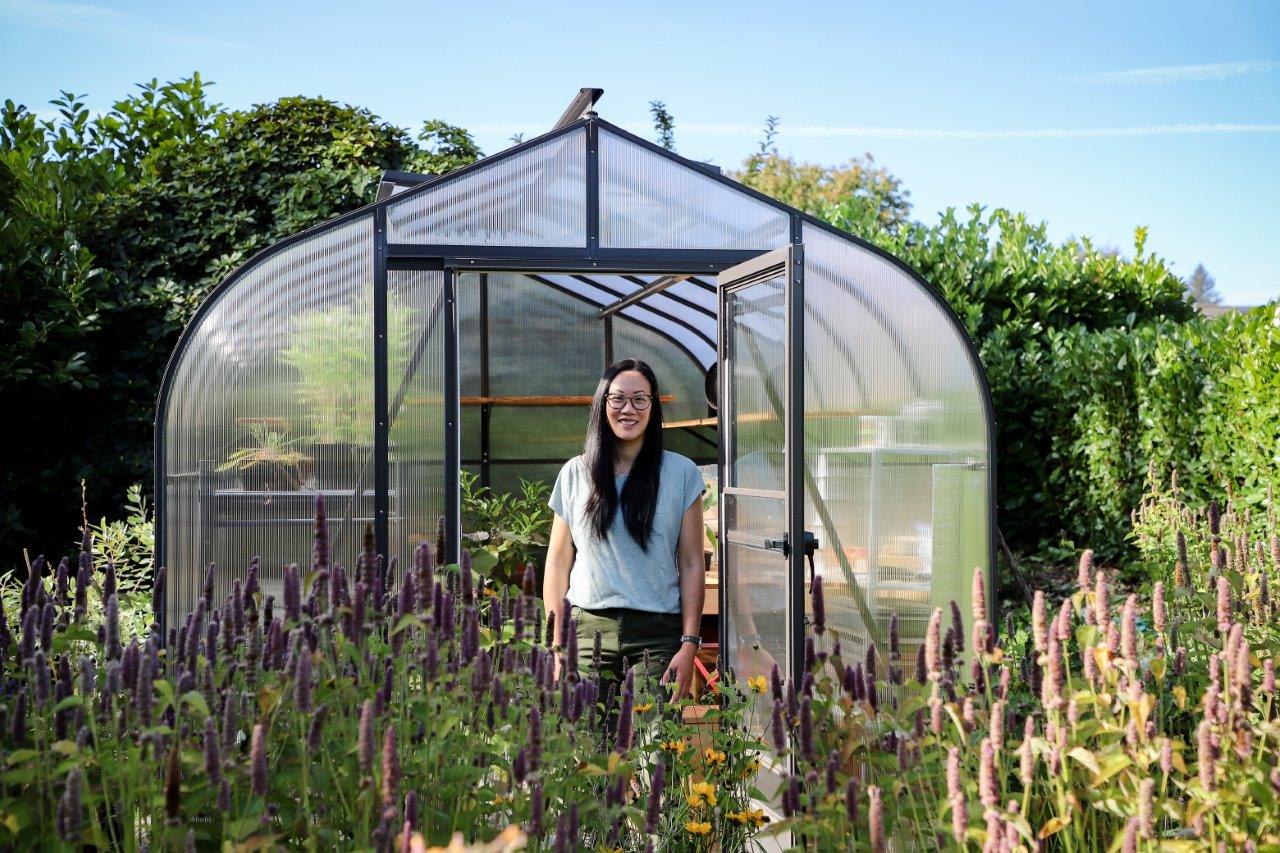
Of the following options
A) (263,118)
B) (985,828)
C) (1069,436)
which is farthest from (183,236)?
(985,828)

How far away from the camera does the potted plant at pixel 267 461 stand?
5.09 meters

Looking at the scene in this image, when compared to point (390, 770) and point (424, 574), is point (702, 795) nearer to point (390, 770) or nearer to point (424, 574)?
point (424, 574)

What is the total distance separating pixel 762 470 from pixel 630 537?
1.23 m

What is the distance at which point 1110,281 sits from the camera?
8961 millimetres

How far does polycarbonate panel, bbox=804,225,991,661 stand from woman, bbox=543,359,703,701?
1.33 meters

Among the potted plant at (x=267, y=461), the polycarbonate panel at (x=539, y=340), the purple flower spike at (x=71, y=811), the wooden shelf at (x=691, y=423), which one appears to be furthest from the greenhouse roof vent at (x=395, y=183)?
the purple flower spike at (x=71, y=811)

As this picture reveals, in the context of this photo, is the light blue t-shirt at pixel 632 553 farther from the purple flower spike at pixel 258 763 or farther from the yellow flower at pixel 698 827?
the purple flower spike at pixel 258 763

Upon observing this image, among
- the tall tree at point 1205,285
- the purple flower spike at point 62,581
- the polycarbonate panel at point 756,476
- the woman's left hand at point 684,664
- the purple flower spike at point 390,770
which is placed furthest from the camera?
the tall tree at point 1205,285

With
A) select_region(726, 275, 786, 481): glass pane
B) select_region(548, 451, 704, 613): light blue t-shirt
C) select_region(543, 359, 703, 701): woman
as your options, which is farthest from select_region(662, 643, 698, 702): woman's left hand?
select_region(726, 275, 786, 481): glass pane

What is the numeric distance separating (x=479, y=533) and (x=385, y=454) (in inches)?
105

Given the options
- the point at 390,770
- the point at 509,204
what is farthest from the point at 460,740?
the point at 509,204

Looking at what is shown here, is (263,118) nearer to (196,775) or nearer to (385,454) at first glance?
(385,454)

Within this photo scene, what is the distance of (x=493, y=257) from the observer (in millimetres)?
5074

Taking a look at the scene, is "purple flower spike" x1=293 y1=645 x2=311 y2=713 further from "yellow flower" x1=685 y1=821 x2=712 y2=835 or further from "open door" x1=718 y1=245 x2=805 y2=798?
"open door" x1=718 y1=245 x2=805 y2=798
